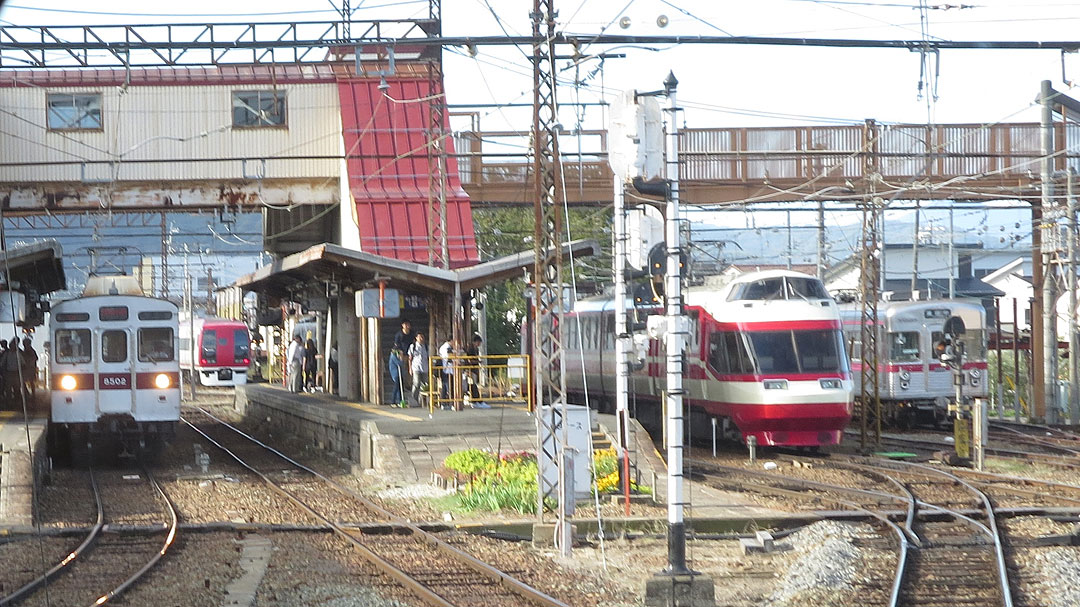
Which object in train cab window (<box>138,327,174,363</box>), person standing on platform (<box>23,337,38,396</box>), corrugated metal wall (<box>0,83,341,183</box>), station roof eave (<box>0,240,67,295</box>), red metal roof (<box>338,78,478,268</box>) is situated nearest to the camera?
station roof eave (<box>0,240,67,295</box>)

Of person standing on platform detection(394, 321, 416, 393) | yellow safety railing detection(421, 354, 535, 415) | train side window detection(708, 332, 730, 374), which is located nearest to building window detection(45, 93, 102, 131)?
person standing on platform detection(394, 321, 416, 393)

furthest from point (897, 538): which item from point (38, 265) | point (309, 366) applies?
point (309, 366)

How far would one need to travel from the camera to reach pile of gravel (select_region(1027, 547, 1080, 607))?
10523 mm

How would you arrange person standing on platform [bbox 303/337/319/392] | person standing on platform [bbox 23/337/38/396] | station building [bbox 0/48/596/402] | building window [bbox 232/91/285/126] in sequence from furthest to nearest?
1. person standing on platform [bbox 303/337/319/392]
2. building window [bbox 232/91/285/126]
3. station building [bbox 0/48/596/402]
4. person standing on platform [bbox 23/337/38/396]

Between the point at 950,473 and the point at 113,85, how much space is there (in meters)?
21.6

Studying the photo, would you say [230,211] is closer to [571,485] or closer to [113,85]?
[113,85]

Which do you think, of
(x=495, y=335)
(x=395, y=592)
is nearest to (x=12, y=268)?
(x=395, y=592)

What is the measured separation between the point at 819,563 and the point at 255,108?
929 inches

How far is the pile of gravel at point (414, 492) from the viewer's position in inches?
679

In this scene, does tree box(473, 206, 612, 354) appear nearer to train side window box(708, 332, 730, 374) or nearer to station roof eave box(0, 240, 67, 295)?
station roof eave box(0, 240, 67, 295)

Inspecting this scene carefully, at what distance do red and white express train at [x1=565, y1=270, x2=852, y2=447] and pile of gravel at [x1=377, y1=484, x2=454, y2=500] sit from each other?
13.6 feet

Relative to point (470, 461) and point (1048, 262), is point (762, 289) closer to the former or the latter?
point (470, 461)

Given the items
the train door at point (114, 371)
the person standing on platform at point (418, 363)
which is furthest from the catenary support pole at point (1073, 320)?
the train door at point (114, 371)

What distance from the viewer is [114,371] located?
21.7 metres
